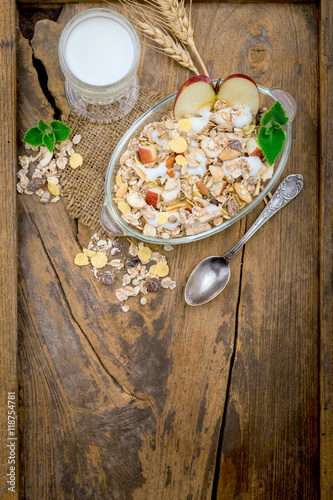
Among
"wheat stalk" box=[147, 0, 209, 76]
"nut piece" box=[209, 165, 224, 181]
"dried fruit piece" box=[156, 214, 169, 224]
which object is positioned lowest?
"dried fruit piece" box=[156, 214, 169, 224]

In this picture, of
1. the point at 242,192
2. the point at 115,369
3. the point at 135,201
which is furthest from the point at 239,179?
the point at 115,369

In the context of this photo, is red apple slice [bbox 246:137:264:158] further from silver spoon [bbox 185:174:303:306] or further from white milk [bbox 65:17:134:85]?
white milk [bbox 65:17:134:85]

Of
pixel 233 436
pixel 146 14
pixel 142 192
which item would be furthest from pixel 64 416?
pixel 146 14

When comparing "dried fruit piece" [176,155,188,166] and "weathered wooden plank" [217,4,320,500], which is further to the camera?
"weathered wooden plank" [217,4,320,500]

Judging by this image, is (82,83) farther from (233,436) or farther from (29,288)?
(233,436)

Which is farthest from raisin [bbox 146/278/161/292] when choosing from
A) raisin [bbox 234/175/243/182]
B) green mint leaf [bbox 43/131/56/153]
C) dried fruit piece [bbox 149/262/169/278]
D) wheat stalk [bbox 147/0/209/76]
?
wheat stalk [bbox 147/0/209/76]

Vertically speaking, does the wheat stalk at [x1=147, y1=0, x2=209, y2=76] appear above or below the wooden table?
above

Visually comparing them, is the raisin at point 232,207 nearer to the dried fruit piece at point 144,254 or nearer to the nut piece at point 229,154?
the nut piece at point 229,154

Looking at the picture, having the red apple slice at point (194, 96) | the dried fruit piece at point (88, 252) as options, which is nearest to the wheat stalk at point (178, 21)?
the red apple slice at point (194, 96)
